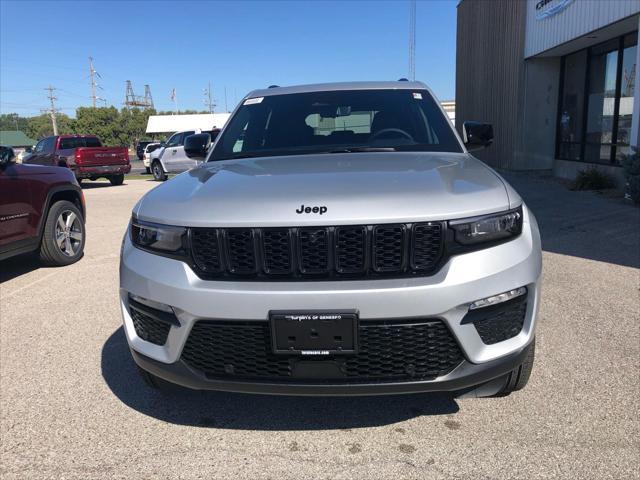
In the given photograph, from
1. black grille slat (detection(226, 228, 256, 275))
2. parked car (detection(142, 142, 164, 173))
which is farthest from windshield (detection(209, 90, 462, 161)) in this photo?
parked car (detection(142, 142, 164, 173))

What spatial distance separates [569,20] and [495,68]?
5872 mm

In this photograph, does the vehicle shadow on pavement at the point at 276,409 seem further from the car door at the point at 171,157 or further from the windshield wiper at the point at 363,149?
the car door at the point at 171,157

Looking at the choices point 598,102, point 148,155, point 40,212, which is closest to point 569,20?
point 598,102

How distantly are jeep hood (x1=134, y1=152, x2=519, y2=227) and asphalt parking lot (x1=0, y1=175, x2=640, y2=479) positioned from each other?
43.5 inches

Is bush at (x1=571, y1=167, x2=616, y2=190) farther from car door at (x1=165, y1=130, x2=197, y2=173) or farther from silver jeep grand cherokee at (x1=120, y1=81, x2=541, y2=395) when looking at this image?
car door at (x1=165, y1=130, x2=197, y2=173)

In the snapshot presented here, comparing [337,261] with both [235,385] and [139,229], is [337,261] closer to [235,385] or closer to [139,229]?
[235,385]

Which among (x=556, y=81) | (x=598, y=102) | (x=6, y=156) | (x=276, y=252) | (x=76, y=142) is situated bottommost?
(x=276, y=252)

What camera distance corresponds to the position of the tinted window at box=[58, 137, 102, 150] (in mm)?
19125

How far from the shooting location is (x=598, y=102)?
43.5 feet

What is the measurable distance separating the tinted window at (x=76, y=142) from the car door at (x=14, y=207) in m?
14.9

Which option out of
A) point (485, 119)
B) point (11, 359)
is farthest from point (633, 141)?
point (11, 359)

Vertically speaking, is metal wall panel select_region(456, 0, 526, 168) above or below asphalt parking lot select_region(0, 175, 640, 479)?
above

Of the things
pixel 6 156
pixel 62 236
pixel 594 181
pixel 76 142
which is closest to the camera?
pixel 6 156

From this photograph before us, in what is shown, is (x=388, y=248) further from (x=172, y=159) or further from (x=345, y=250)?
(x=172, y=159)
